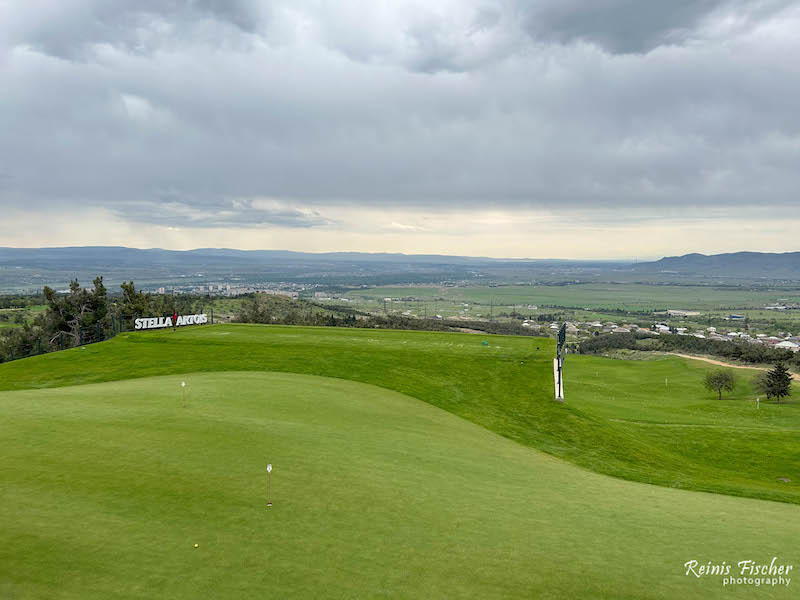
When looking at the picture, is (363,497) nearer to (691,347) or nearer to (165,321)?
(165,321)

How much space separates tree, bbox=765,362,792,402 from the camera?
44.0 meters

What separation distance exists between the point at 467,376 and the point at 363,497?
21.2 m

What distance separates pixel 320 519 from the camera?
9453 millimetres

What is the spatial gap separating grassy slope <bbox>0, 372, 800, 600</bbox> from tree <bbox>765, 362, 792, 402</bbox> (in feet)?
125

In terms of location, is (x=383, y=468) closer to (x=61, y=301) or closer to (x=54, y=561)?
(x=54, y=561)

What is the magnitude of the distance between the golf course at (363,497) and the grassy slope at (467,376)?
0.27 m

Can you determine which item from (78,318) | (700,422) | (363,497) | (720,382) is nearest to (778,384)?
(720,382)

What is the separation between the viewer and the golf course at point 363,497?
7711mm

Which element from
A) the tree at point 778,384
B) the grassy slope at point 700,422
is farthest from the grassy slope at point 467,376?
the tree at point 778,384

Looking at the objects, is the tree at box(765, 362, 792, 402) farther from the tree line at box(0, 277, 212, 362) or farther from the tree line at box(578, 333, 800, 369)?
the tree line at box(0, 277, 212, 362)

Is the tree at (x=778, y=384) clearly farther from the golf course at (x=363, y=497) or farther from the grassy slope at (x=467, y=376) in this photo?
the golf course at (x=363, y=497)

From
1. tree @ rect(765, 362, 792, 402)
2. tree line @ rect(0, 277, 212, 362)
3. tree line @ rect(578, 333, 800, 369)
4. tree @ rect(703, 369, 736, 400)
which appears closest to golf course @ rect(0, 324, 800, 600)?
tree @ rect(765, 362, 792, 402)

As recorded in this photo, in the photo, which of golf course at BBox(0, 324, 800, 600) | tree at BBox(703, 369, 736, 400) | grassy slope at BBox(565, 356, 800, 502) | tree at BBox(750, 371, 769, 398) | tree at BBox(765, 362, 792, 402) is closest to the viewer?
golf course at BBox(0, 324, 800, 600)

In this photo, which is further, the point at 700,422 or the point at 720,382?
the point at 720,382
